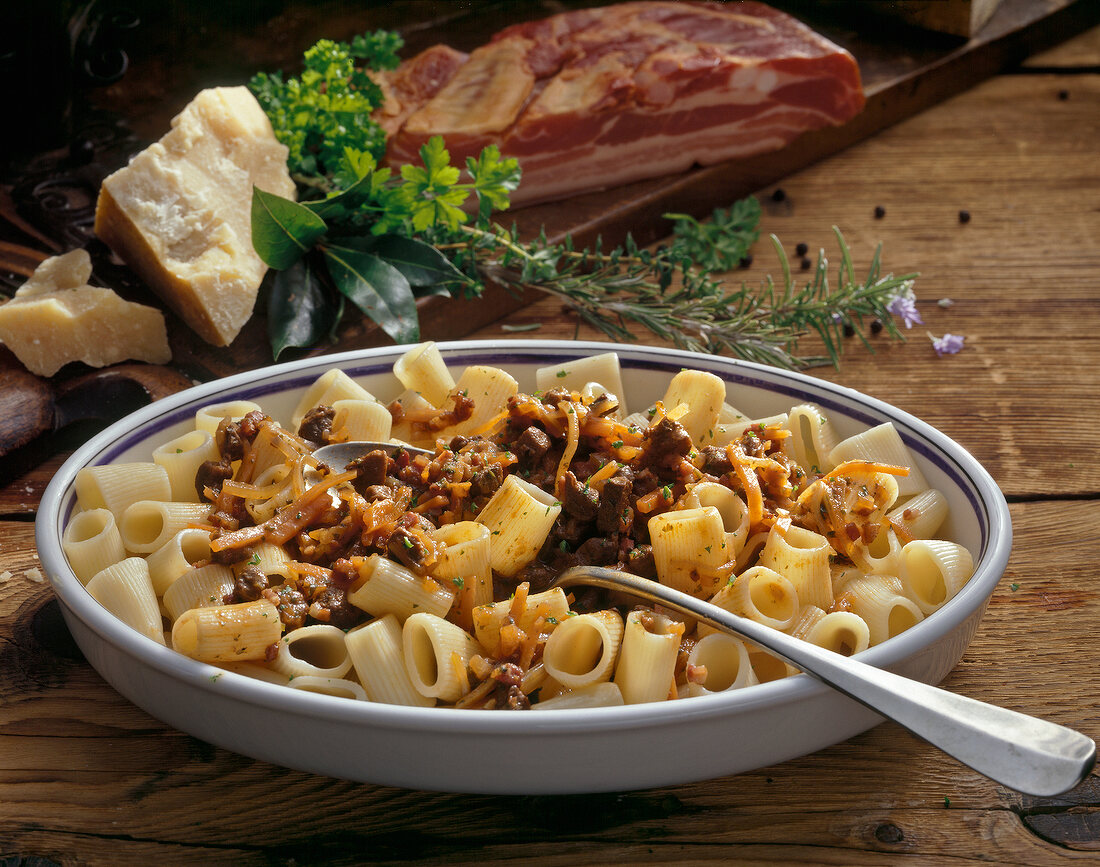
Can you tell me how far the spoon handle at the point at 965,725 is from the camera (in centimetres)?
138

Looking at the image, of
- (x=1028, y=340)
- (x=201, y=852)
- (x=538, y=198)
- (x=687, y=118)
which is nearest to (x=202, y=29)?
(x=538, y=198)

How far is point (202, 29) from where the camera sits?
14.8ft

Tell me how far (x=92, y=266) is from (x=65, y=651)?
1447 mm

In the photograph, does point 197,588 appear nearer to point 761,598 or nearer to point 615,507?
point 615,507

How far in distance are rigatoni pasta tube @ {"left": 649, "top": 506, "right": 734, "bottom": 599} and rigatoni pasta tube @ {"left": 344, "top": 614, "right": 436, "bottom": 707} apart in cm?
50

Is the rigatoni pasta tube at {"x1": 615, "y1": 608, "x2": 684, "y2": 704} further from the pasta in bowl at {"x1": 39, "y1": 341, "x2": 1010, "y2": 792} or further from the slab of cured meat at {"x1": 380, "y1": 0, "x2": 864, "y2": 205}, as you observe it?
the slab of cured meat at {"x1": 380, "y1": 0, "x2": 864, "y2": 205}

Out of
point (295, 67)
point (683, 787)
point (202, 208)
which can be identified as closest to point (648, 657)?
point (683, 787)

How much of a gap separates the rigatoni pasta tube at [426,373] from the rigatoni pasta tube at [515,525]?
1.61 feet

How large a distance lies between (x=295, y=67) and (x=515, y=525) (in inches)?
134

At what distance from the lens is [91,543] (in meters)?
1.98

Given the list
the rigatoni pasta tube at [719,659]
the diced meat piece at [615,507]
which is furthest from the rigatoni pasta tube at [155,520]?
the rigatoni pasta tube at [719,659]

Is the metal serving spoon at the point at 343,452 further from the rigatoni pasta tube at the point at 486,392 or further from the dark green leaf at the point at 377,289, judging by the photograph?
the dark green leaf at the point at 377,289

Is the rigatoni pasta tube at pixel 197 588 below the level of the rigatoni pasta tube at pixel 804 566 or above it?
above

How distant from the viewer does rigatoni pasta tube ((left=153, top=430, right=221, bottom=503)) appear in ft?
7.29
